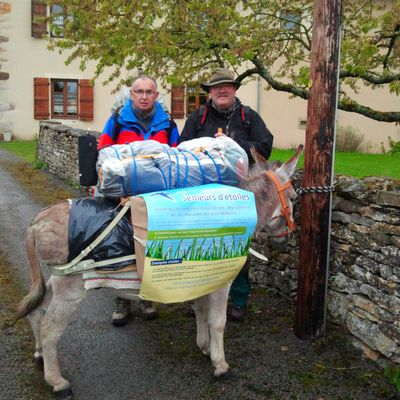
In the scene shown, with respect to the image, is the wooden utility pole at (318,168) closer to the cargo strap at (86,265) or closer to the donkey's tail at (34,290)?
the cargo strap at (86,265)

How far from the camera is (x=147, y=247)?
3.19 metres

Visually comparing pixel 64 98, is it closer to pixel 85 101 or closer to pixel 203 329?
pixel 85 101

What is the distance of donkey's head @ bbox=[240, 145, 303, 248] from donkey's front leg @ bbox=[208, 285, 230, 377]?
567mm

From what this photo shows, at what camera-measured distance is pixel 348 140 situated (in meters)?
16.5

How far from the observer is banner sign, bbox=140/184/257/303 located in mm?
3188

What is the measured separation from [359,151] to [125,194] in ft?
49.4

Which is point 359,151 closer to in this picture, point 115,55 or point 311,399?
point 115,55

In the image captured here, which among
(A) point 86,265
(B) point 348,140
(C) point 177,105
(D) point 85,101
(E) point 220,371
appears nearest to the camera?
(A) point 86,265

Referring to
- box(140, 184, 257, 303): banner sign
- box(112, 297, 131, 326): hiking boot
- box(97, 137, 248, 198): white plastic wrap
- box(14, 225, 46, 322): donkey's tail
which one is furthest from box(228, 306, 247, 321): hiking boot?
box(14, 225, 46, 322): donkey's tail

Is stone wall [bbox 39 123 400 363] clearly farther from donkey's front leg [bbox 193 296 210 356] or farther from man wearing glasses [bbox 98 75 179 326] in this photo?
man wearing glasses [bbox 98 75 179 326]

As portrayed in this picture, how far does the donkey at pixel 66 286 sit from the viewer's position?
331 centimetres

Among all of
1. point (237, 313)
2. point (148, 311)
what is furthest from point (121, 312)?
point (237, 313)

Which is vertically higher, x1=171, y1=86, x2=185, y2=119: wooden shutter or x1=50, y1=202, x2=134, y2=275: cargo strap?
x1=171, y1=86, x2=185, y2=119: wooden shutter

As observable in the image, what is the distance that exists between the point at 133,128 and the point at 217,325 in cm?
171
